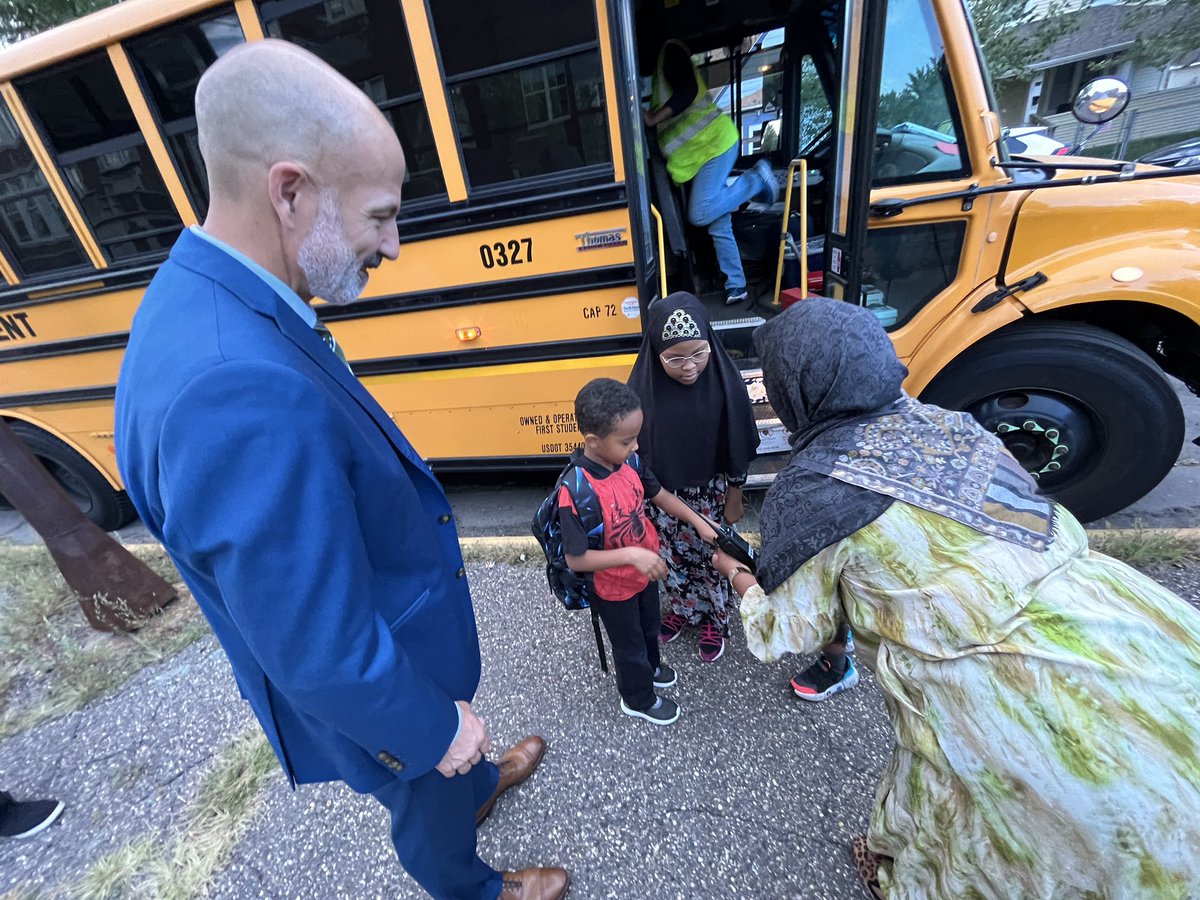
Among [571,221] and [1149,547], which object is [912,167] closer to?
[571,221]

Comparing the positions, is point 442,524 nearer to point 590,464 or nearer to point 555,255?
point 590,464

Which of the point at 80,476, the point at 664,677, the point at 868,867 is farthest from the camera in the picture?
the point at 80,476

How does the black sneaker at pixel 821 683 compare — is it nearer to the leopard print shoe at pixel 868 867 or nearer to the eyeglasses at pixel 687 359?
the leopard print shoe at pixel 868 867

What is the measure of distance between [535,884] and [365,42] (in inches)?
126

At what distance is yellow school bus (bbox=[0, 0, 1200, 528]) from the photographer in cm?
230

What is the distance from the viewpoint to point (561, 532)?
5.44 ft

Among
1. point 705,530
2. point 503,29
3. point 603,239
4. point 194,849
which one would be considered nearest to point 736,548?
point 705,530

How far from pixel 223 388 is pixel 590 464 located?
104 centimetres

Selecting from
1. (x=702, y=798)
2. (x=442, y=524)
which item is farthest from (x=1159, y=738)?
(x=442, y=524)

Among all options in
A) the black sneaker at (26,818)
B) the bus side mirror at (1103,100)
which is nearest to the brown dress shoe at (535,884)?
the black sneaker at (26,818)

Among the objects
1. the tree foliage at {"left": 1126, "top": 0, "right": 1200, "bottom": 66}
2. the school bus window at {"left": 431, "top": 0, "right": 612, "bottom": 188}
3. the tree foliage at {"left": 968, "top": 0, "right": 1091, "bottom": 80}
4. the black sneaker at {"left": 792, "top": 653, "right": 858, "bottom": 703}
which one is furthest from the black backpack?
the tree foliage at {"left": 1126, "top": 0, "right": 1200, "bottom": 66}

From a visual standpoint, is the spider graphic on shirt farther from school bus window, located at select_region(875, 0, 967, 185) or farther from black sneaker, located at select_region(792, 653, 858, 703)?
school bus window, located at select_region(875, 0, 967, 185)

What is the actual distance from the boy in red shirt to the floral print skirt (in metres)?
0.24

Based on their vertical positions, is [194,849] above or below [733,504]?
below
